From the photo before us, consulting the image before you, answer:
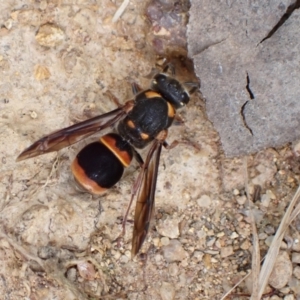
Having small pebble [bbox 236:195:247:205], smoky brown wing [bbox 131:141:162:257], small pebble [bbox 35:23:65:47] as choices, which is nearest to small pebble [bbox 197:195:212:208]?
small pebble [bbox 236:195:247:205]

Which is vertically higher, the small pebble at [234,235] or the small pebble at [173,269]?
the small pebble at [234,235]

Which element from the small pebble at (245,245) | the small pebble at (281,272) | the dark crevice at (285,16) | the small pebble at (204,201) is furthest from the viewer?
the small pebble at (204,201)

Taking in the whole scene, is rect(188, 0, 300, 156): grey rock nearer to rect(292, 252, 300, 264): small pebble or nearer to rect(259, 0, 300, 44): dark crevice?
rect(259, 0, 300, 44): dark crevice

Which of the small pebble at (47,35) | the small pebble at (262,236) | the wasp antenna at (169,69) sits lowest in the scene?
the small pebble at (262,236)

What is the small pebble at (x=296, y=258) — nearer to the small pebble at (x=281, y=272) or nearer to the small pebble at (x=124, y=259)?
the small pebble at (x=281, y=272)

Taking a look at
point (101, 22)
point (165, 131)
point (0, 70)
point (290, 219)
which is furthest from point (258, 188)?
point (0, 70)

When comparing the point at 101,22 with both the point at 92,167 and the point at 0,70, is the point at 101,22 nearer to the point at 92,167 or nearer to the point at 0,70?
the point at 0,70

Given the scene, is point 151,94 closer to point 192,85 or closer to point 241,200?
point 192,85

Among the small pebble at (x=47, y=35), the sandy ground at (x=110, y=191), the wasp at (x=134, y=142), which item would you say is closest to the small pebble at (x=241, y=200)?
the sandy ground at (x=110, y=191)
